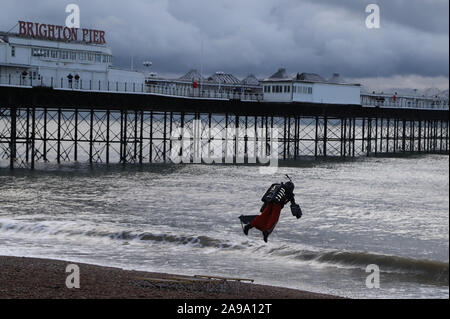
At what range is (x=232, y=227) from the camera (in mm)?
29031

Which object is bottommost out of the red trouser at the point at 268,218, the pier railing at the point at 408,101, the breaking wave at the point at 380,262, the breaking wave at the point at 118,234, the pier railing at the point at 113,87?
the breaking wave at the point at 380,262

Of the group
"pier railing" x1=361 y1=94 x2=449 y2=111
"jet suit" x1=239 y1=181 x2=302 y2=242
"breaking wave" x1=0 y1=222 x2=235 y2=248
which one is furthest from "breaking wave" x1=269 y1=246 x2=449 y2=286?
"pier railing" x1=361 y1=94 x2=449 y2=111

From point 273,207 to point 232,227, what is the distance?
626 inches

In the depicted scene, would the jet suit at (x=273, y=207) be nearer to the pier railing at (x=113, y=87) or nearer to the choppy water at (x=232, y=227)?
the choppy water at (x=232, y=227)

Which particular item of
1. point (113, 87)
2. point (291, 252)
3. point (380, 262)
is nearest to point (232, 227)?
point (291, 252)

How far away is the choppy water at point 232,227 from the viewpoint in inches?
840

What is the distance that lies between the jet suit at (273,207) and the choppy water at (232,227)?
5729mm

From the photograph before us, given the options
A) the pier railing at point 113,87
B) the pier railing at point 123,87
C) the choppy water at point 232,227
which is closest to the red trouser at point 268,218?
the choppy water at point 232,227

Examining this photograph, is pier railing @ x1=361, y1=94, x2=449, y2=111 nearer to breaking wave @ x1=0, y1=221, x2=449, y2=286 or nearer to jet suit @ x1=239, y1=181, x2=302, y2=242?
breaking wave @ x1=0, y1=221, x2=449, y2=286

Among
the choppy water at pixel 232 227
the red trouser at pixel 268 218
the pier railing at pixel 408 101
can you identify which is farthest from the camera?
the pier railing at pixel 408 101

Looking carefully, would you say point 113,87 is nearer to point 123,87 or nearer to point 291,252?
point 123,87

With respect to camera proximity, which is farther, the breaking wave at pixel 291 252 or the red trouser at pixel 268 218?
the breaking wave at pixel 291 252

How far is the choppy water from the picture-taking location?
21.3m
